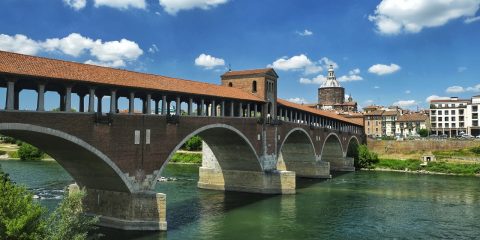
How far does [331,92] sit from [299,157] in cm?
9933

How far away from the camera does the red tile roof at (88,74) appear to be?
903 inches

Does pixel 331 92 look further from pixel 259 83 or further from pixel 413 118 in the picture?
pixel 259 83

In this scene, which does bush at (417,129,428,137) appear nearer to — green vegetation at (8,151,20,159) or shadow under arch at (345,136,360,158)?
shadow under arch at (345,136,360,158)

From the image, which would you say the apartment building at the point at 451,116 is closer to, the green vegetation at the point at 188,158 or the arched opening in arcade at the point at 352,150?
the arched opening in arcade at the point at 352,150

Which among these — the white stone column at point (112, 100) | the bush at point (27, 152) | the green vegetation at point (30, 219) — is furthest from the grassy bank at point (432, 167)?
the green vegetation at point (30, 219)

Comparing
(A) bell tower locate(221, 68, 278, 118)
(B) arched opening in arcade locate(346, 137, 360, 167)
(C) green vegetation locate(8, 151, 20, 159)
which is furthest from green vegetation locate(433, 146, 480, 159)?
(C) green vegetation locate(8, 151, 20, 159)

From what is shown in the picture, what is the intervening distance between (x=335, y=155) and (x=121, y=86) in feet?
191

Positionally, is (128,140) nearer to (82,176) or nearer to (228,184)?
(82,176)

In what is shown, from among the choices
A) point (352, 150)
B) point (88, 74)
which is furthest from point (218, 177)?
point (352, 150)

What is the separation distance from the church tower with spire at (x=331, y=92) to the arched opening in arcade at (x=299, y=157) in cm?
9685

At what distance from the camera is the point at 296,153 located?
221 ft

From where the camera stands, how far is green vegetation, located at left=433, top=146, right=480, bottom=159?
82750mm

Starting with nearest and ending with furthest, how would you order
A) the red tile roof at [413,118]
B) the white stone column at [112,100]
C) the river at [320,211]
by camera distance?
the white stone column at [112,100] → the river at [320,211] → the red tile roof at [413,118]

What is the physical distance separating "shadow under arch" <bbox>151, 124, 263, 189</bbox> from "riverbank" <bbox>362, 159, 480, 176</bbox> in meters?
39.9
